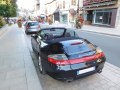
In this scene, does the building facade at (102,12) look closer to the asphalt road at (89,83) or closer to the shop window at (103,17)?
the shop window at (103,17)

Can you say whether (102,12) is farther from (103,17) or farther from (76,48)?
(76,48)

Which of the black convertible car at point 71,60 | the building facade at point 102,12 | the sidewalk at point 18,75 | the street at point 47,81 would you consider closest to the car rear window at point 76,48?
the black convertible car at point 71,60

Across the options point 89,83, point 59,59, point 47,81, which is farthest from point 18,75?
point 89,83

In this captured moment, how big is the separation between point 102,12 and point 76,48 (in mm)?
18148

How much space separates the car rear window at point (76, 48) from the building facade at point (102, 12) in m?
15.3

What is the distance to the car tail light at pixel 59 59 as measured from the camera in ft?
10.3

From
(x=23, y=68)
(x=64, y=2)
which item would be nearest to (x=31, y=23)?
(x=23, y=68)

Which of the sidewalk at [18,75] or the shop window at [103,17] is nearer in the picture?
the sidewalk at [18,75]

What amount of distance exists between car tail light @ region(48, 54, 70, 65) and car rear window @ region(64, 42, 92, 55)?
23cm

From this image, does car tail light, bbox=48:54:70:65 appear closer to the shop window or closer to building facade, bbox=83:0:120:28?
building facade, bbox=83:0:120:28

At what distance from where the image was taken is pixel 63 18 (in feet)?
118

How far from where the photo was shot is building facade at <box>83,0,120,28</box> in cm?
1728

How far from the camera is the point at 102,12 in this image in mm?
19859

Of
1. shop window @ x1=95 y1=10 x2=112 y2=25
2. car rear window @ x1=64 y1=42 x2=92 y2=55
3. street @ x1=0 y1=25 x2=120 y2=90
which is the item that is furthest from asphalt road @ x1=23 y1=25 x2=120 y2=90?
shop window @ x1=95 y1=10 x2=112 y2=25
